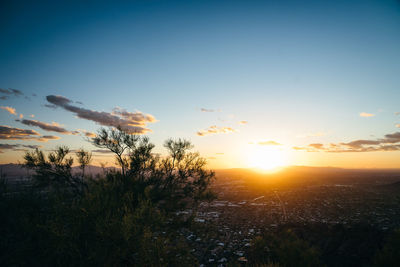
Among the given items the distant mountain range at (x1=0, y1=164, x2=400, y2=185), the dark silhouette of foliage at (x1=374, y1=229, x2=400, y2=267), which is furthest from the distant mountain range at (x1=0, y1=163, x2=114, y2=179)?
the dark silhouette of foliage at (x1=374, y1=229, x2=400, y2=267)

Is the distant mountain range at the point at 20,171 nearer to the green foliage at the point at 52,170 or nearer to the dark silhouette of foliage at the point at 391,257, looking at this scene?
the green foliage at the point at 52,170

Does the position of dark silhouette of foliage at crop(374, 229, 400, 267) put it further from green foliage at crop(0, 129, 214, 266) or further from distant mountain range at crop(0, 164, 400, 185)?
distant mountain range at crop(0, 164, 400, 185)

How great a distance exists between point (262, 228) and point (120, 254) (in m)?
9.63

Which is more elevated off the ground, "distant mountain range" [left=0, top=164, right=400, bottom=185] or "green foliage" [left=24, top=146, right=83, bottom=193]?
"green foliage" [left=24, top=146, right=83, bottom=193]

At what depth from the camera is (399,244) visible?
5156 millimetres

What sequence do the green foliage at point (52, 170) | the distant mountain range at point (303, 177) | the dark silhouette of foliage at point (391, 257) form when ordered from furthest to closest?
1. the distant mountain range at point (303, 177)
2. the green foliage at point (52, 170)
3. the dark silhouette of foliage at point (391, 257)

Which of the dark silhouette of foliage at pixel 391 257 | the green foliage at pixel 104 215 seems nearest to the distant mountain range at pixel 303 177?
the green foliage at pixel 104 215

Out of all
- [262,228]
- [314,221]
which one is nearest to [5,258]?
[262,228]

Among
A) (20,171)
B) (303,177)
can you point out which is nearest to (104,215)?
(303,177)

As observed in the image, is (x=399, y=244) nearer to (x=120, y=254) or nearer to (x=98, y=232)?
(x=120, y=254)

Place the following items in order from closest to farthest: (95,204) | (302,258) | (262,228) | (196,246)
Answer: (302,258)
(95,204)
(196,246)
(262,228)

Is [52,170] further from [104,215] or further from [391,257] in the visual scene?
[391,257]

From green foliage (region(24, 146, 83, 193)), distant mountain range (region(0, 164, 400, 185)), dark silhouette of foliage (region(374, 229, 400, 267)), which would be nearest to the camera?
dark silhouette of foliage (region(374, 229, 400, 267))

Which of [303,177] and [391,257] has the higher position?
[391,257]
